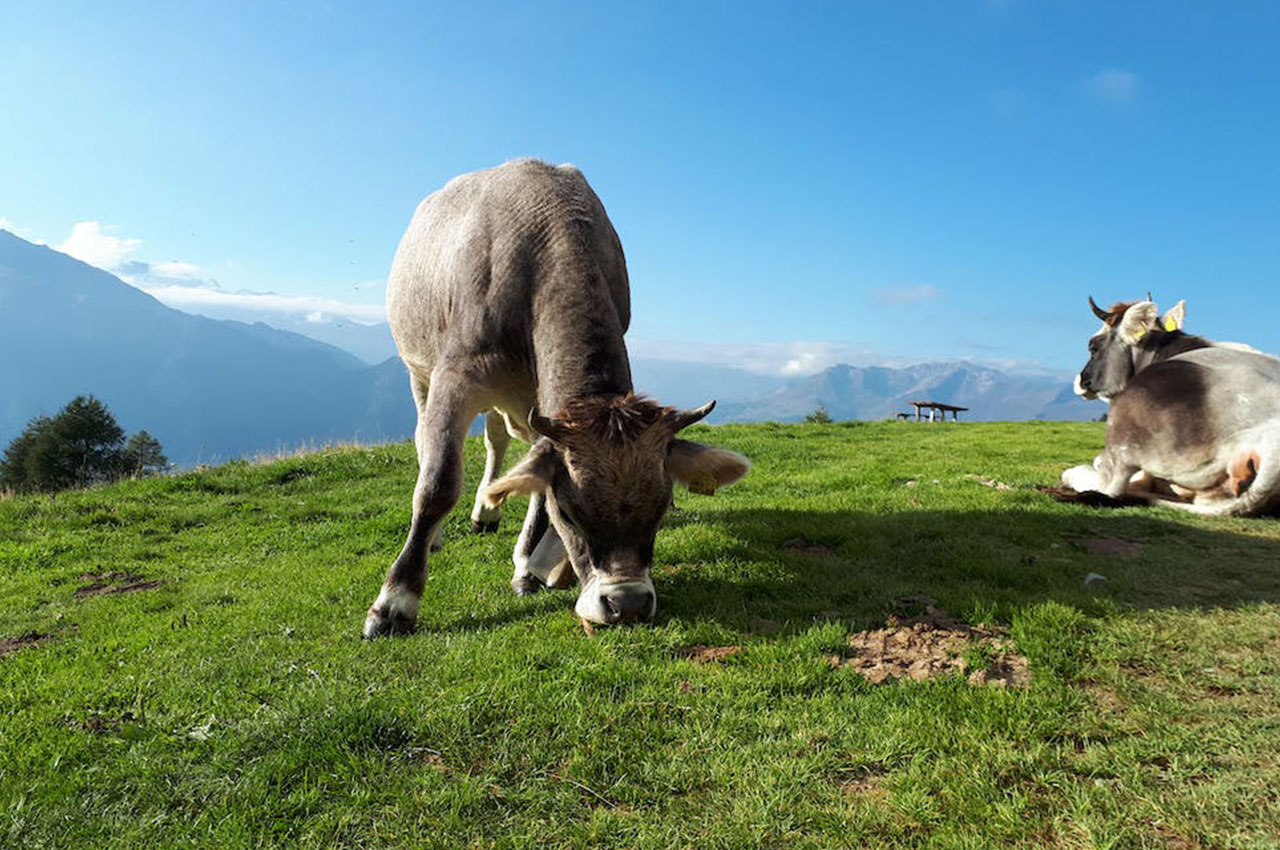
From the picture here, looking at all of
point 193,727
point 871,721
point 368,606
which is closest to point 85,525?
point 368,606

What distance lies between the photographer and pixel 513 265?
630 cm

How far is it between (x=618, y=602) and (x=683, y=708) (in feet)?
3.77

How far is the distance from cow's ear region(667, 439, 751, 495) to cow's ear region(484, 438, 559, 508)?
907 millimetres

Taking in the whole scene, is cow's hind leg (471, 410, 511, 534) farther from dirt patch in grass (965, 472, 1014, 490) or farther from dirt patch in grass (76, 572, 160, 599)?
dirt patch in grass (965, 472, 1014, 490)

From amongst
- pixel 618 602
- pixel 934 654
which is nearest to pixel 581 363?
pixel 618 602

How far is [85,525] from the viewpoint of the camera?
11.0 meters

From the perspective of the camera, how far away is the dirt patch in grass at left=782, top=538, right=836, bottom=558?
6951mm

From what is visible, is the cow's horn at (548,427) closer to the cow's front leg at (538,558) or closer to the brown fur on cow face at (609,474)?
the brown fur on cow face at (609,474)

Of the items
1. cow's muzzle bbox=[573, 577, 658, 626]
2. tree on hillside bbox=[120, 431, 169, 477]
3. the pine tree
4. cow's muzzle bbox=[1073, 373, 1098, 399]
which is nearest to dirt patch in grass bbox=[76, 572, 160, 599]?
cow's muzzle bbox=[573, 577, 658, 626]

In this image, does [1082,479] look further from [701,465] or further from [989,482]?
[701,465]

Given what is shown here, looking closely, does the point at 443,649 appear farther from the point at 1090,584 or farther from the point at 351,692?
the point at 1090,584

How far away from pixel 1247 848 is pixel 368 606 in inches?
236

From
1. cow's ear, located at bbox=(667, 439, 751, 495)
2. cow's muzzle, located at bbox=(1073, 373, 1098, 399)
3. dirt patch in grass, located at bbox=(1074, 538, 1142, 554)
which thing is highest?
cow's muzzle, located at bbox=(1073, 373, 1098, 399)

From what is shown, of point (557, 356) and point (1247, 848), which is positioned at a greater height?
point (557, 356)
